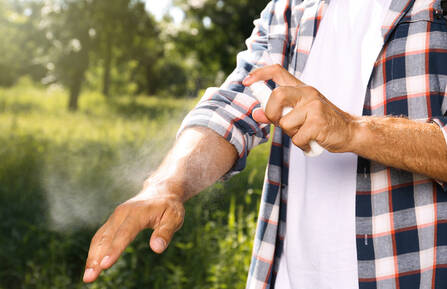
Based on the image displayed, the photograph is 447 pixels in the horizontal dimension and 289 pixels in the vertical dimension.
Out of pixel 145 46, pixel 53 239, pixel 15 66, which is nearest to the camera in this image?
pixel 53 239

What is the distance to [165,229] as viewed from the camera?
861 millimetres

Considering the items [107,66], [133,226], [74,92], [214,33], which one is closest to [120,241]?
[133,226]

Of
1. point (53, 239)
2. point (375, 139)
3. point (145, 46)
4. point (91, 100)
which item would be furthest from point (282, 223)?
point (145, 46)

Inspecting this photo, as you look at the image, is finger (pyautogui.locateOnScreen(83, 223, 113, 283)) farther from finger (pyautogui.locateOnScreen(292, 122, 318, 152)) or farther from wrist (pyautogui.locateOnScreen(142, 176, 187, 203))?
finger (pyautogui.locateOnScreen(292, 122, 318, 152))

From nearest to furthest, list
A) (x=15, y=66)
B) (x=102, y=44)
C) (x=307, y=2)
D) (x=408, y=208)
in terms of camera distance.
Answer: (x=408, y=208) → (x=307, y=2) → (x=15, y=66) → (x=102, y=44)

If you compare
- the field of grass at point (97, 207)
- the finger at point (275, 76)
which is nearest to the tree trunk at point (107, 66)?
the field of grass at point (97, 207)

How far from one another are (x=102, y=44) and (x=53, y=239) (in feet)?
22.2

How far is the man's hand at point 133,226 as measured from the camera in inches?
31.0

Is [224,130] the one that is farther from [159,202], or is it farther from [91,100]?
[91,100]

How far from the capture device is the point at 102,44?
9.26m

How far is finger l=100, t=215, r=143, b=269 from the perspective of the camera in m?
0.78

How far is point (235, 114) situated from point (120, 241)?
21.7 inches

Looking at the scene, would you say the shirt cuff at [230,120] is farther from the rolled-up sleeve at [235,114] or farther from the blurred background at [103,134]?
the blurred background at [103,134]

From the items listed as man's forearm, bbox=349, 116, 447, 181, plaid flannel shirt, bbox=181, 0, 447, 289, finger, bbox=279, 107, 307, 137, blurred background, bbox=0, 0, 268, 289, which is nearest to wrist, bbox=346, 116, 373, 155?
man's forearm, bbox=349, 116, 447, 181
